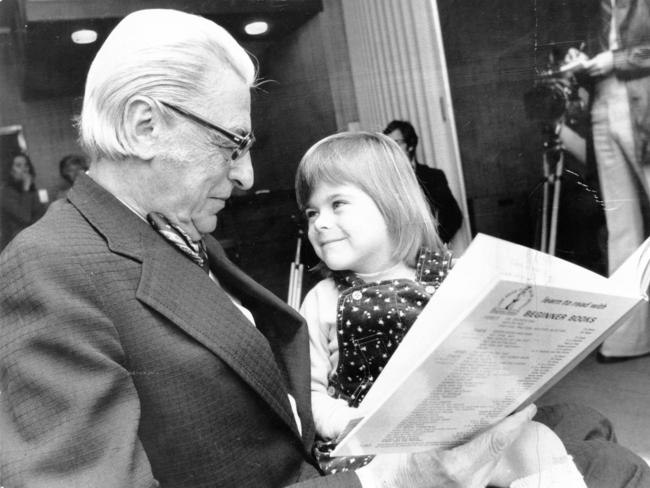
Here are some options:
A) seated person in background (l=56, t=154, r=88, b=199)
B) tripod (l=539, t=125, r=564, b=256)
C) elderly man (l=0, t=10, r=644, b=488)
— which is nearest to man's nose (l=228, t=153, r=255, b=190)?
elderly man (l=0, t=10, r=644, b=488)

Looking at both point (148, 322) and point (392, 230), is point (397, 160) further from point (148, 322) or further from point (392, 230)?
point (148, 322)

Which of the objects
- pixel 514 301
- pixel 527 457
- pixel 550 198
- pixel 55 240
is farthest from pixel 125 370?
Result: pixel 550 198

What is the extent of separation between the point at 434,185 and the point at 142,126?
2.05ft

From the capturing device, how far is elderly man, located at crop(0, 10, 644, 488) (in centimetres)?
74

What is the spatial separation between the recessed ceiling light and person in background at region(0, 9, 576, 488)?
0.22 meters

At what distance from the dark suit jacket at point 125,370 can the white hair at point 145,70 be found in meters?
0.09

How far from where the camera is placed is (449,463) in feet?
→ 2.79

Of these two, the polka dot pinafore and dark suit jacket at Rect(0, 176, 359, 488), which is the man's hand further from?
the polka dot pinafore

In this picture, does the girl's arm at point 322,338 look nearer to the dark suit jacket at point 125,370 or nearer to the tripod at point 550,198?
the dark suit jacket at point 125,370

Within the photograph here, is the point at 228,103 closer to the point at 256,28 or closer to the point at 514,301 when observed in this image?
the point at 256,28

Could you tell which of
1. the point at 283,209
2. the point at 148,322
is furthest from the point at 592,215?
the point at 148,322

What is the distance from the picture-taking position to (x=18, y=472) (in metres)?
0.71

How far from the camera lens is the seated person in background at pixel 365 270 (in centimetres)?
117

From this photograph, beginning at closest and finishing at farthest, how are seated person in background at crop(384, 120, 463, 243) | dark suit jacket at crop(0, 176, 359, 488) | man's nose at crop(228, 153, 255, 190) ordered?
dark suit jacket at crop(0, 176, 359, 488)
man's nose at crop(228, 153, 255, 190)
seated person in background at crop(384, 120, 463, 243)
